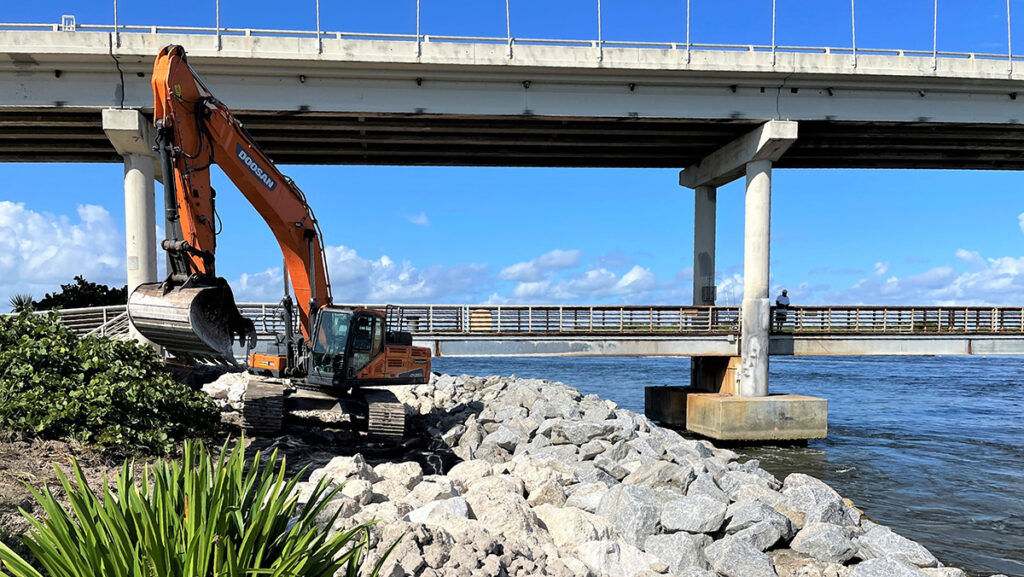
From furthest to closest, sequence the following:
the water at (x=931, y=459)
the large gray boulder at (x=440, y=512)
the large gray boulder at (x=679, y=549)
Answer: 1. the water at (x=931, y=459)
2. the large gray boulder at (x=679, y=549)
3. the large gray boulder at (x=440, y=512)

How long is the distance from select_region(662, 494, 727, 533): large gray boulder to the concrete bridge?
1247 centimetres

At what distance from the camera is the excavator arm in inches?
362

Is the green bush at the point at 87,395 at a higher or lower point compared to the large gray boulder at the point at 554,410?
higher

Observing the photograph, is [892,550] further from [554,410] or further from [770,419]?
[770,419]

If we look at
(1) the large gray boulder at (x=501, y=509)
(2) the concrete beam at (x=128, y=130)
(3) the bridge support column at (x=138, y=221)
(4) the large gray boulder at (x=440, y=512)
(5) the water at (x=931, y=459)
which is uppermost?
(2) the concrete beam at (x=128, y=130)

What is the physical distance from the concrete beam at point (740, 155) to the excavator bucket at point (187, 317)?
1739 centimetres

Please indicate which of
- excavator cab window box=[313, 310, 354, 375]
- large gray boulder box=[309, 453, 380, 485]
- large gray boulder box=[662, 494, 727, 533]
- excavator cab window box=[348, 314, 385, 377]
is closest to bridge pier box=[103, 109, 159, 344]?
excavator cab window box=[313, 310, 354, 375]

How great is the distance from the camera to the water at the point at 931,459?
11250 millimetres

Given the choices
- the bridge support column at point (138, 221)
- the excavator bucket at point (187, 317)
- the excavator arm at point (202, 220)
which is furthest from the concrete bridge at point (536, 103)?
→ the excavator bucket at point (187, 317)

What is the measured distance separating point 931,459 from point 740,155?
35.4 ft

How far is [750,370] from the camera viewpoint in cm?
2156

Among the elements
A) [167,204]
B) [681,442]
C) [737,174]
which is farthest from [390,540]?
[737,174]

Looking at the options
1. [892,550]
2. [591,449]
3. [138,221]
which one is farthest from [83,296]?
[892,550]

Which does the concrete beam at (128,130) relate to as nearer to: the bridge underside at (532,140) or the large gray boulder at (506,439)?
the bridge underside at (532,140)
